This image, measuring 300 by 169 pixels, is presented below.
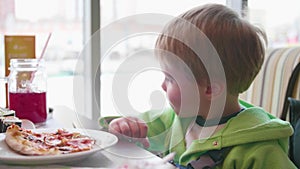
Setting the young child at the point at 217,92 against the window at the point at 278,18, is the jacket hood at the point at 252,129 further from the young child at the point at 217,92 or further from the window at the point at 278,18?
the window at the point at 278,18

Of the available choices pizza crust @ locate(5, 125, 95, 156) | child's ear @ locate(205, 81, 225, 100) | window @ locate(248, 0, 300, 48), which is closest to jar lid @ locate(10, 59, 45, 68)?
pizza crust @ locate(5, 125, 95, 156)

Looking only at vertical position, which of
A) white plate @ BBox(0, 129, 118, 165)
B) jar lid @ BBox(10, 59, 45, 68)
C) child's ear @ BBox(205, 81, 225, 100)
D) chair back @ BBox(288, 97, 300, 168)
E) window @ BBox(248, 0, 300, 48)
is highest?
window @ BBox(248, 0, 300, 48)

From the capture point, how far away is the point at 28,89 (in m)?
1.17

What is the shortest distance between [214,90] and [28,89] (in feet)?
1.73

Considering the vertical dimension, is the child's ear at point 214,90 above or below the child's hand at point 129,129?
above

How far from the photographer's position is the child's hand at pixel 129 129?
101cm

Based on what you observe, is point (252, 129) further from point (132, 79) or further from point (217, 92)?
point (132, 79)

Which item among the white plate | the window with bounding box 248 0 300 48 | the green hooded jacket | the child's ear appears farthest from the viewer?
the window with bounding box 248 0 300 48

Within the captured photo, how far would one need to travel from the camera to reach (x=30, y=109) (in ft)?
3.73

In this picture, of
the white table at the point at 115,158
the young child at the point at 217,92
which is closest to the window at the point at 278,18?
the young child at the point at 217,92

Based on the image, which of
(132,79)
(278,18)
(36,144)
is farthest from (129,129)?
(278,18)

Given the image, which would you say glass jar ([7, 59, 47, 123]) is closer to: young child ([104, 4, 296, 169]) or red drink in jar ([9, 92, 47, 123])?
red drink in jar ([9, 92, 47, 123])

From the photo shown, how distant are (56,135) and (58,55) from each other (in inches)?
39.6

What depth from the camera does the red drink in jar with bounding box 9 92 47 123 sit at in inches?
44.6
